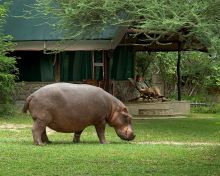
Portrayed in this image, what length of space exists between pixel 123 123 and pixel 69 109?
1281 millimetres

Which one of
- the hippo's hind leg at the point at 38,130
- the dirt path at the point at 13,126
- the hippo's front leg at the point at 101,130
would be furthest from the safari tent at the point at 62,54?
the hippo's hind leg at the point at 38,130

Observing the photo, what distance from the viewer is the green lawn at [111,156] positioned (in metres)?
9.48

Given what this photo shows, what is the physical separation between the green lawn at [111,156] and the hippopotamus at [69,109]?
396 mm

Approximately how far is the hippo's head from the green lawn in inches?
8.5

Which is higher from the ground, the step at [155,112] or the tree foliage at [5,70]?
the tree foliage at [5,70]

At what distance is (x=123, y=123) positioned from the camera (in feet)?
43.4

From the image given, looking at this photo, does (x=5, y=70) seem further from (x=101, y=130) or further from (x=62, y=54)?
(x=101, y=130)

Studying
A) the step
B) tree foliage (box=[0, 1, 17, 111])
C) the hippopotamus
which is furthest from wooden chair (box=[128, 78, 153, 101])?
the hippopotamus

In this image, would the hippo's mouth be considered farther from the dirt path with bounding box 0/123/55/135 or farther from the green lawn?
the dirt path with bounding box 0/123/55/135

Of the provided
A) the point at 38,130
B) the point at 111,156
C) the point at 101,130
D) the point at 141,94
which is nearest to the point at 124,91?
the point at 141,94

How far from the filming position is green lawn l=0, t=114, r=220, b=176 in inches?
373

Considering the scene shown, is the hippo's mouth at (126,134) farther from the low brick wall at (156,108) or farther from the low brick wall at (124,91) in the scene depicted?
the low brick wall at (124,91)

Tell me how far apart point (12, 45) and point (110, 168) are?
13.7 meters

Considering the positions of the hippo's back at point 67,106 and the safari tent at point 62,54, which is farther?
the safari tent at point 62,54
